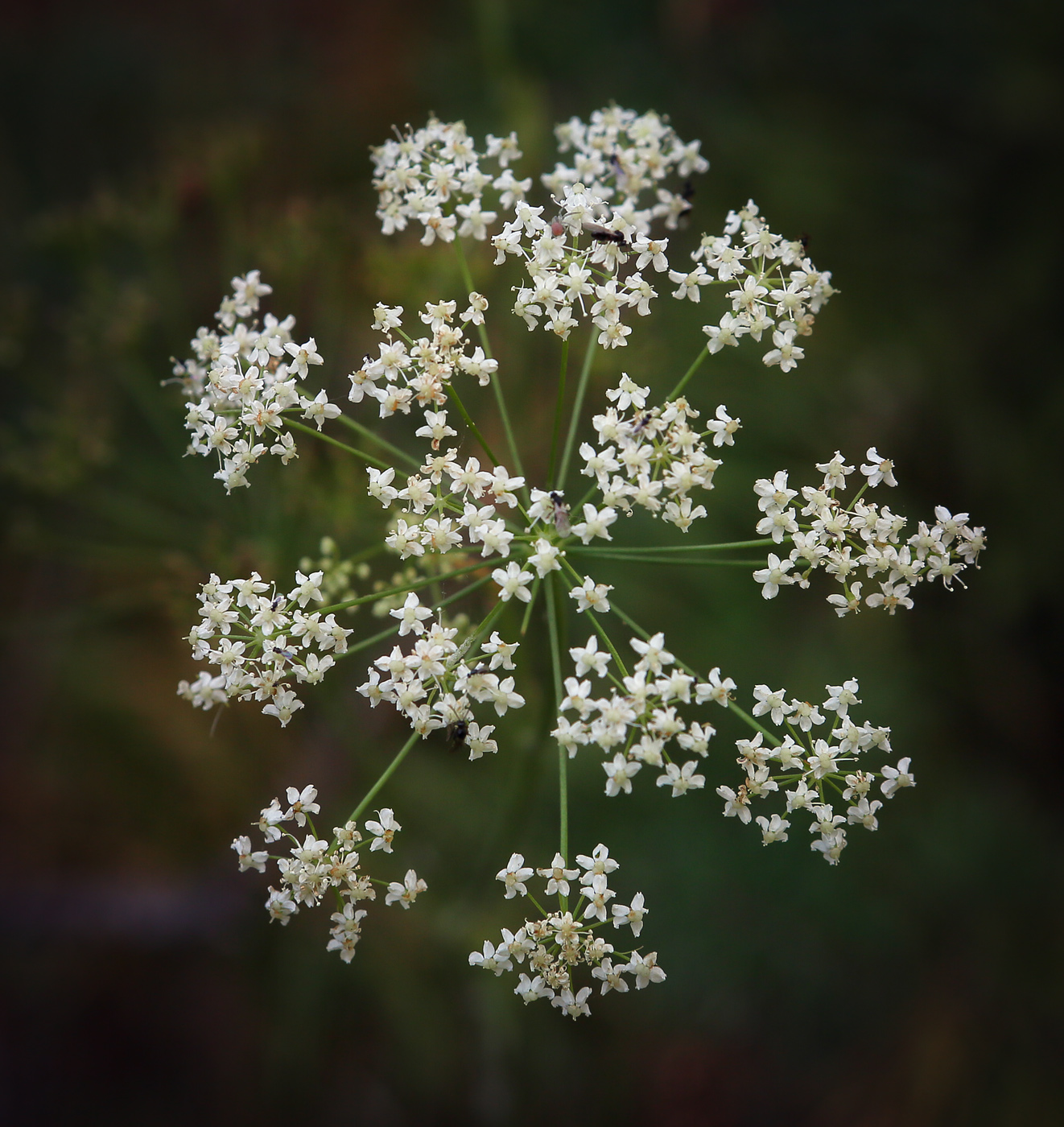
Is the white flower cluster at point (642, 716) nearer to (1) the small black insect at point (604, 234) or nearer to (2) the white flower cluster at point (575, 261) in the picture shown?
(2) the white flower cluster at point (575, 261)

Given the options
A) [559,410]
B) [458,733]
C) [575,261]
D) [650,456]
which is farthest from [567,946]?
[575,261]

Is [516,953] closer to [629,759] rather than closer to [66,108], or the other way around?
[629,759]

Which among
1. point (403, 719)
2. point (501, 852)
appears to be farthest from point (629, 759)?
point (403, 719)

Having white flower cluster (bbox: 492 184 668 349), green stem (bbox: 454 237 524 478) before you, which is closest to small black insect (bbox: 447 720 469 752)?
green stem (bbox: 454 237 524 478)

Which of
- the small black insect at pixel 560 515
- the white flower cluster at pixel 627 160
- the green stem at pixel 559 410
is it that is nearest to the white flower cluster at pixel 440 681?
the small black insect at pixel 560 515

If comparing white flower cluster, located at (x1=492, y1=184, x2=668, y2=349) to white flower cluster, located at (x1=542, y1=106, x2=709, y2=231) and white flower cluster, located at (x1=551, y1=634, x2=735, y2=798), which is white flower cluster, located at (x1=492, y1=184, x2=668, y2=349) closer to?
white flower cluster, located at (x1=542, y1=106, x2=709, y2=231)

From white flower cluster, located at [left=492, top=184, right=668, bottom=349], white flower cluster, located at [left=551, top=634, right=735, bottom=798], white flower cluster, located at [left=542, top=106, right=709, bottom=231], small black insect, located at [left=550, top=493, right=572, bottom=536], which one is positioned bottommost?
white flower cluster, located at [left=551, top=634, right=735, bottom=798]
